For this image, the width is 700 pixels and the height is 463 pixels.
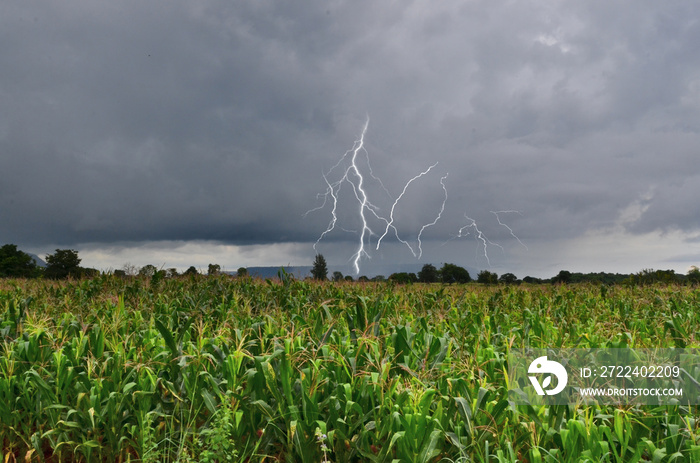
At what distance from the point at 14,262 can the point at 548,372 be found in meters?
48.3

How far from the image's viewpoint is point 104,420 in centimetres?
408

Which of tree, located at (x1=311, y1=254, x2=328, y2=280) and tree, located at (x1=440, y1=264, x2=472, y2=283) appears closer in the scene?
tree, located at (x1=311, y1=254, x2=328, y2=280)

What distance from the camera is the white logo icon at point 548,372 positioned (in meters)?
4.39

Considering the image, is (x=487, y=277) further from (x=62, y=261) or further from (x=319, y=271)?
(x=62, y=261)

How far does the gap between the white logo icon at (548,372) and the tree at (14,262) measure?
44.8 metres

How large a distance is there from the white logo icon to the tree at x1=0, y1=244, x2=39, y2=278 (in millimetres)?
44837

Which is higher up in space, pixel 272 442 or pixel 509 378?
pixel 509 378

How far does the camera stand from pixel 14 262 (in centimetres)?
4044

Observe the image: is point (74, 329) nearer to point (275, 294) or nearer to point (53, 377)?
point (53, 377)

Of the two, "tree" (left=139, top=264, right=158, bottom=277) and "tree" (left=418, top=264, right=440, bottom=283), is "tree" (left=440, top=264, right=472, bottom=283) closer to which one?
"tree" (left=418, top=264, right=440, bottom=283)

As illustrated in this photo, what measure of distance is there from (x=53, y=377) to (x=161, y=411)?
5.23 feet

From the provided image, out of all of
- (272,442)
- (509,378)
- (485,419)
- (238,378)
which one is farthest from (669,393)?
(238,378)

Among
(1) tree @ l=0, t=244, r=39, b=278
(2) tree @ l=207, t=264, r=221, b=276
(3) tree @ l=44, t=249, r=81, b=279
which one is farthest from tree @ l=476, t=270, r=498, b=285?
(1) tree @ l=0, t=244, r=39, b=278

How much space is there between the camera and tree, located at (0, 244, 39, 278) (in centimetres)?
3956
